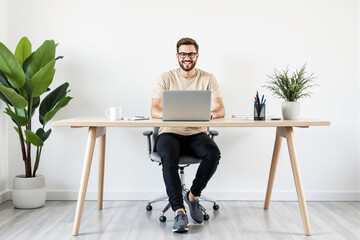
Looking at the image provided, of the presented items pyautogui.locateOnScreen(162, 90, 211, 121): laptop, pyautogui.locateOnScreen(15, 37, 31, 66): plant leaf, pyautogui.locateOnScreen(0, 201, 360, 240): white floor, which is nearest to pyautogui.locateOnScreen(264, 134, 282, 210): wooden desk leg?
pyautogui.locateOnScreen(0, 201, 360, 240): white floor

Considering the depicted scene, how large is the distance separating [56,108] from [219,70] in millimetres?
1476

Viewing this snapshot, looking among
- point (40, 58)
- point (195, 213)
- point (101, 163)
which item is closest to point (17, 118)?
point (40, 58)

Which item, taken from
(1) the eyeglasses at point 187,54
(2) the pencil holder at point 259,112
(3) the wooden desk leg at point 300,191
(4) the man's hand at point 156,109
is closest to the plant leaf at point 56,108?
(4) the man's hand at point 156,109

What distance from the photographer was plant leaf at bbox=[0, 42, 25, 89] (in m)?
2.97

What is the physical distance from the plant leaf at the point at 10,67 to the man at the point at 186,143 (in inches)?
42.1

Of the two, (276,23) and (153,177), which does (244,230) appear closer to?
(153,177)

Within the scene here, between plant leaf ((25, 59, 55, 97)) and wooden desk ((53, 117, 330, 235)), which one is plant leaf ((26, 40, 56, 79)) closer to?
plant leaf ((25, 59, 55, 97))

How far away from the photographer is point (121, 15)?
3525mm

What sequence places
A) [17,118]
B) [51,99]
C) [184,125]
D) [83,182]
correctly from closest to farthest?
1. [184,125]
2. [83,182]
3. [17,118]
4. [51,99]

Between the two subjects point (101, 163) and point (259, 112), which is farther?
point (101, 163)

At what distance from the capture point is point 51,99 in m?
3.32

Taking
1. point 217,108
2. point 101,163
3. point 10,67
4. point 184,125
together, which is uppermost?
point 10,67

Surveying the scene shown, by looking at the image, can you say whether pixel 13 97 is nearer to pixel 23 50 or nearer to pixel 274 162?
pixel 23 50

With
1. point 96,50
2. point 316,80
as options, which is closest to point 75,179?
point 96,50
